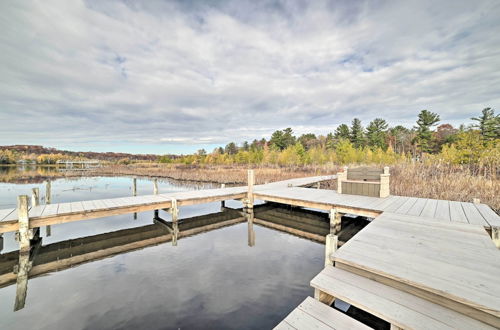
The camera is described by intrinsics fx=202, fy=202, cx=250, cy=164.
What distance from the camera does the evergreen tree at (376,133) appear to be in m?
41.1

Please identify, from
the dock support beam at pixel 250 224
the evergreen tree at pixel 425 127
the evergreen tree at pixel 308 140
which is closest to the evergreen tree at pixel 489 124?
the evergreen tree at pixel 425 127

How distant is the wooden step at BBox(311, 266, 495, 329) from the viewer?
177cm

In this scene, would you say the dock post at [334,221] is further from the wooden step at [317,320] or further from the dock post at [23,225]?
the dock post at [23,225]

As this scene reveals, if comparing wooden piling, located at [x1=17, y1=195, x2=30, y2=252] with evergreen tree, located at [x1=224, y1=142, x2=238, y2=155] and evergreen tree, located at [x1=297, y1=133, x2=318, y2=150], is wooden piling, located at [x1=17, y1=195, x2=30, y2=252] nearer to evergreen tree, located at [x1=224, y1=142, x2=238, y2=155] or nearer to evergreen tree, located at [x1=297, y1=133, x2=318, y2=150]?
evergreen tree, located at [x1=297, y1=133, x2=318, y2=150]

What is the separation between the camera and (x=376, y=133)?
42250 mm

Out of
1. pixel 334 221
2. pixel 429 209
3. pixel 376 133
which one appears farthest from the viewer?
pixel 376 133

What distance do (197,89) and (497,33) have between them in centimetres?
2207

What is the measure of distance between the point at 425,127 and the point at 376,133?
8431mm

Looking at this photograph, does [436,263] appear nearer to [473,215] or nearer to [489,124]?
[473,215]

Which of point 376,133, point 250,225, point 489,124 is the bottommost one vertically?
point 250,225

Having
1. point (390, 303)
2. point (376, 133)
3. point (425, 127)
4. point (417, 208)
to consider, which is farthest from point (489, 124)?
point (390, 303)

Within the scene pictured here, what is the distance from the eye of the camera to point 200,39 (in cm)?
1291

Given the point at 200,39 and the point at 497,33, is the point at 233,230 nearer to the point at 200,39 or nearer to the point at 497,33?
the point at 200,39

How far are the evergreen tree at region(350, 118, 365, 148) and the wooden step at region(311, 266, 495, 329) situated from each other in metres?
44.6
